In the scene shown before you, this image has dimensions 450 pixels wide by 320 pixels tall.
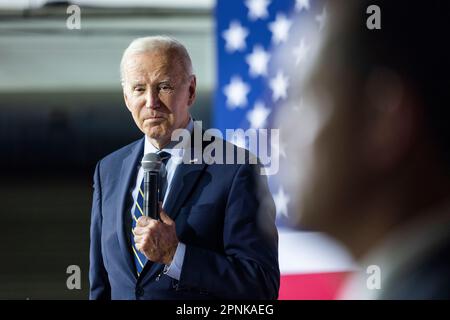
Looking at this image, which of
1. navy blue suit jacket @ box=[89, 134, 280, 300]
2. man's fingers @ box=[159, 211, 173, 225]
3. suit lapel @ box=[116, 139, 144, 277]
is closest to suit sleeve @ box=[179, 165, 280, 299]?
navy blue suit jacket @ box=[89, 134, 280, 300]

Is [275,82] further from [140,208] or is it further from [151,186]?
[151,186]

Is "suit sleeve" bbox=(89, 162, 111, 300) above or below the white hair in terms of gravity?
below

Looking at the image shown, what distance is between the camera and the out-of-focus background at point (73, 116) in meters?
3.10

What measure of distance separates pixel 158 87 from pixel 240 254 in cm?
69

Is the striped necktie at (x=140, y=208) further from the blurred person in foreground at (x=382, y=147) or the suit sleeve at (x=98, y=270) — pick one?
the blurred person in foreground at (x=382, y=147)

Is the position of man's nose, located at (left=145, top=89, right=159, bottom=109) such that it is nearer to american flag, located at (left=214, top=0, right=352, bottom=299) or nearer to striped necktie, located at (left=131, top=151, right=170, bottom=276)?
striped necktie, located at (left=131, top=151, right=170, bottom=276)

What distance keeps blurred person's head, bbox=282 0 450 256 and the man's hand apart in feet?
3.66

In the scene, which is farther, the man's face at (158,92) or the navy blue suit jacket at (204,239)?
the man's face at (158,92)

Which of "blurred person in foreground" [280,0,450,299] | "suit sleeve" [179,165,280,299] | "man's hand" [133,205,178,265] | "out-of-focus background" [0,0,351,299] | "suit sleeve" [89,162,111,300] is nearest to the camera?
"man's hand" [133,205,178,265]

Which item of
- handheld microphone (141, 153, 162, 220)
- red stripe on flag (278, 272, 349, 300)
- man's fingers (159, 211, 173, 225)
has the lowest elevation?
red stripe on flag (278, 272, 349, 300)

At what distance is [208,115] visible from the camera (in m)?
3.06

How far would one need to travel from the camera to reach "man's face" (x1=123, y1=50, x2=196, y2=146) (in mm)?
2486

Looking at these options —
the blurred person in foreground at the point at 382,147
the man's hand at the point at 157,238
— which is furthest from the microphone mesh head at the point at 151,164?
the blurred person in foreground at the point at 382,147
